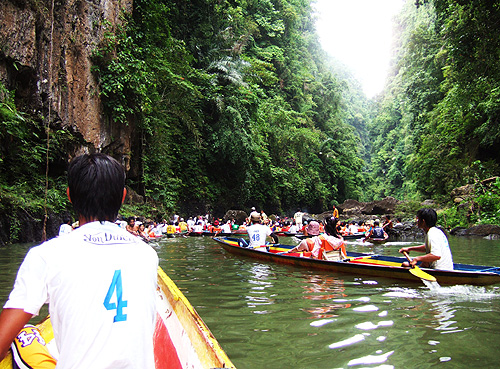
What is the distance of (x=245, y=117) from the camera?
76.5ft

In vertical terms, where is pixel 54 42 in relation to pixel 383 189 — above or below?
above

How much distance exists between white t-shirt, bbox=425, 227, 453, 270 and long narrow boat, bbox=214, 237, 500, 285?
15cm

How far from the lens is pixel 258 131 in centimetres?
2498

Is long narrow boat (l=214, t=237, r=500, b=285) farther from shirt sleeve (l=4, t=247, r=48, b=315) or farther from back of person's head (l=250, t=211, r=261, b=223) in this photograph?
shirt sleeve (l=4, t=247, r=48, b=315)

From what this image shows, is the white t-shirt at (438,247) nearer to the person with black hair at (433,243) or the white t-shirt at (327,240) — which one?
the person with black hair at (433,243)

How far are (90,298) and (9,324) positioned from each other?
0.91 ft

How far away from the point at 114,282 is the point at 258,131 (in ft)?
78.1

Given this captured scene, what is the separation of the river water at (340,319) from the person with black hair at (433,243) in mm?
392

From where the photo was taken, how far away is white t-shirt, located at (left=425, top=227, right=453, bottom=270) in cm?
544

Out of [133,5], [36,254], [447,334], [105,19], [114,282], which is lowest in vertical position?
[447,334]

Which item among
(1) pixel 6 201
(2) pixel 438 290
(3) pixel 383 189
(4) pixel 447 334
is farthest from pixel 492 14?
(3) pixel 383 189

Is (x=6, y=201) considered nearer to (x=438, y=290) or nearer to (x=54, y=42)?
(x=54, y=42)

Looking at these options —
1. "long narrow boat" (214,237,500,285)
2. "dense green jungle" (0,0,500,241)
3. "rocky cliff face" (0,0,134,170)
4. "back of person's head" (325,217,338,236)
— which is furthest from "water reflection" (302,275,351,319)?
"rocky cliff face" (0,0,134,170)

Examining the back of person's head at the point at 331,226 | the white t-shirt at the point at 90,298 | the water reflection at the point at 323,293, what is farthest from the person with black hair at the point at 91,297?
the back of person's head at the point at 331,226
